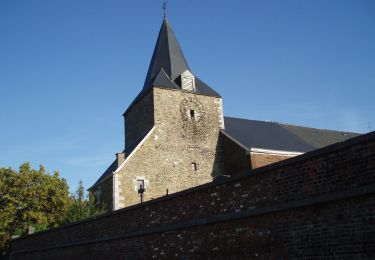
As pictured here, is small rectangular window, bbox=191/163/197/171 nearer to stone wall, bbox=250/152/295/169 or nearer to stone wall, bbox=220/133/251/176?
stone wall, bbox=220/133/251/176

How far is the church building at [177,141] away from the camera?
21.6 m

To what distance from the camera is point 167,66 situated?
1036 inches

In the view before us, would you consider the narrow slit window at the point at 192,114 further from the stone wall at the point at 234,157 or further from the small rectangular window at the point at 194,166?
the small rectangular window at the point at 194,166

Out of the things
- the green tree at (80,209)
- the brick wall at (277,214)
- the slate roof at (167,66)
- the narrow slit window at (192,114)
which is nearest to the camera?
the brick wall at (277,214)

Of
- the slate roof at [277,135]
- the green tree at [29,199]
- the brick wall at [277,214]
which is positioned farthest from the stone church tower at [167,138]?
the brick wall at [277,214]

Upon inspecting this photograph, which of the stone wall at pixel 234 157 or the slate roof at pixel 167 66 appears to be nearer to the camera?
the stone wall at pixel 234 157

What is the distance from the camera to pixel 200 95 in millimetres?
25125

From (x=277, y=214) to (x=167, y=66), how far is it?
789 inches

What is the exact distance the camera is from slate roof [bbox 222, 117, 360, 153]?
24.0 metres

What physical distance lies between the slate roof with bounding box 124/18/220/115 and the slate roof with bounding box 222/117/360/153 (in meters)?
2.72

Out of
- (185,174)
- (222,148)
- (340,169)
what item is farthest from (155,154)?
(340,169)

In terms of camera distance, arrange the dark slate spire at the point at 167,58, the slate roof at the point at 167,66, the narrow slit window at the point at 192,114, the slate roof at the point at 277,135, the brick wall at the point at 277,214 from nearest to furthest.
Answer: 1. the brick wall at the point at 277,214
2. the slate roof at the point at 277,135
3. the narrow slit window at the point at 192,114
4. the slate roof at the point at 167,66
5. the dark slate spire at the point at 167,58

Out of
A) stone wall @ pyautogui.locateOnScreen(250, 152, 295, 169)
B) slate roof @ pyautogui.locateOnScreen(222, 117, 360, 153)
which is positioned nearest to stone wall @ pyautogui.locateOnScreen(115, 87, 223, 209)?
slate roof @ pyautogui.locateOnScreen(222, 117, 360, 153)

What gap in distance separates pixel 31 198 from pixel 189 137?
1035 centimetres
